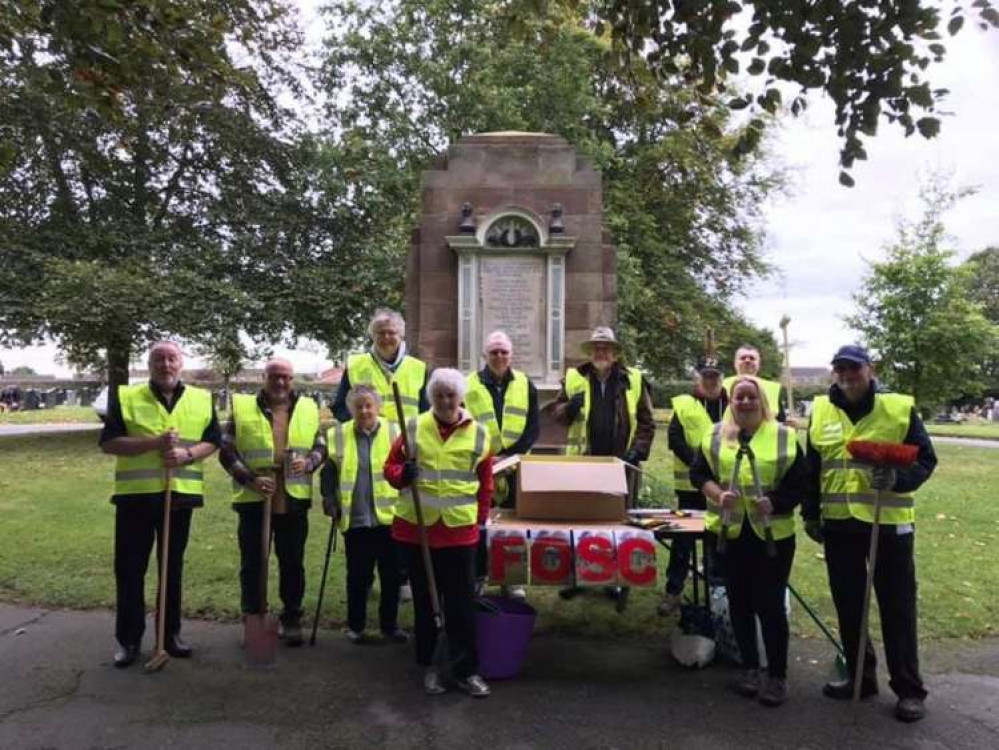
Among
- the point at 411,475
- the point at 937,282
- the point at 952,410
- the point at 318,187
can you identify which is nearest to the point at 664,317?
the point at 937,282

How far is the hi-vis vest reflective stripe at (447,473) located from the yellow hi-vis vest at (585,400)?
6.35 feet

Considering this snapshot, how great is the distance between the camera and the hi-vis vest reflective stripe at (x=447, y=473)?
15.4 feet

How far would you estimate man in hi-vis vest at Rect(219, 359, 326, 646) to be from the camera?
17.7ft

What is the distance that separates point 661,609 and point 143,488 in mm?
3742

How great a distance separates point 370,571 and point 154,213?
16.6 m

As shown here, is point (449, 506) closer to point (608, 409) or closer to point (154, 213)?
point (608, 409)

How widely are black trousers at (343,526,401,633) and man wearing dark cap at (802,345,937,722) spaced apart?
2.68 m

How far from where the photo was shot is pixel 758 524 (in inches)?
181

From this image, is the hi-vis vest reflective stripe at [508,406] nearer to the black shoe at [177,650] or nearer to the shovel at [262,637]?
the shovel at [262,637]

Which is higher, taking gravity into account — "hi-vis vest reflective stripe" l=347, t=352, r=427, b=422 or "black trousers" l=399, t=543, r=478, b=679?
"hi-vis vest reflective stripe" l=347, t=352, r=427, b=422

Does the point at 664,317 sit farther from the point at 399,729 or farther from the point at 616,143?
the point at 399,729

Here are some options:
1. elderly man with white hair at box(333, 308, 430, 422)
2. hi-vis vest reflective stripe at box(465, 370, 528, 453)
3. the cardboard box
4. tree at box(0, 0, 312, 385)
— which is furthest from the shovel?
tree at box(0, 0, 312, 385)

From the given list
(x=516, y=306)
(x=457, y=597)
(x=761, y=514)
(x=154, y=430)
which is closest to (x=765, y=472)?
(x=761, y=514)

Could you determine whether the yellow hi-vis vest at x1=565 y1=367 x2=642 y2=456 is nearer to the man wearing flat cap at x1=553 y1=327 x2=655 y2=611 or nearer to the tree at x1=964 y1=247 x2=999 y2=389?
the man wearing flat cap at x1=553 y1=327 x2=655 y2=611
